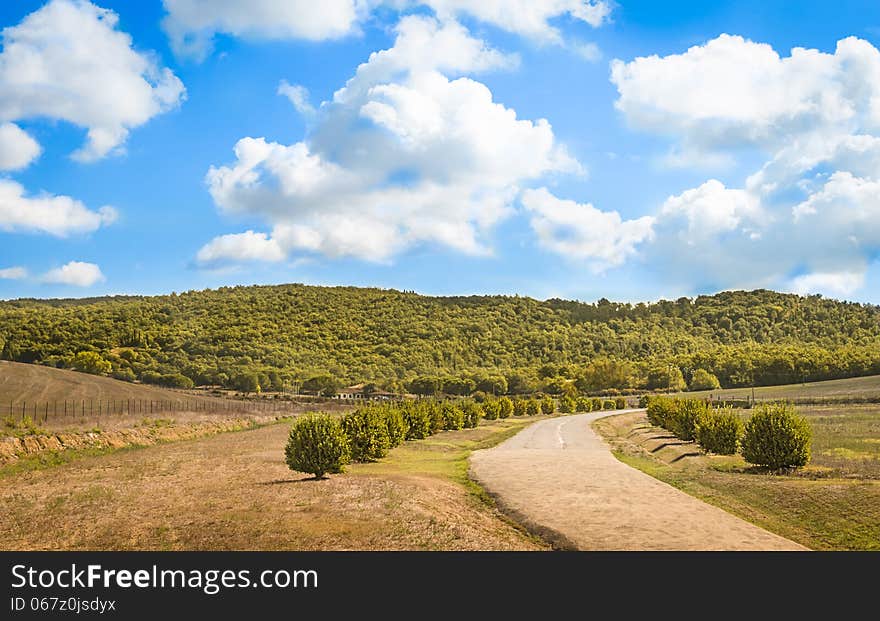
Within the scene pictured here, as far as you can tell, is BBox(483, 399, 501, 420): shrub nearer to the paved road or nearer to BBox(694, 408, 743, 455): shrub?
BBox(694, 408, 743, 455): shrub

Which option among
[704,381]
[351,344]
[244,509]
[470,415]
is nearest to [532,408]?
[470,415]

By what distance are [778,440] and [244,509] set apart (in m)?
19.3

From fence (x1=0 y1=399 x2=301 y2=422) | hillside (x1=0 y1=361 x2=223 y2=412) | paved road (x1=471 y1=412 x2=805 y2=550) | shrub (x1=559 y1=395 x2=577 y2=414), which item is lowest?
shrub (x1=559 y1=395 x2=577 y2=414)

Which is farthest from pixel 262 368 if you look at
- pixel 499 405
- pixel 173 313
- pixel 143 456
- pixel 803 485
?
pixel 803 485

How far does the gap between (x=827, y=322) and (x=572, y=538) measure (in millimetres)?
214838

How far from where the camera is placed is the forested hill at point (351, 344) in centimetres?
11044

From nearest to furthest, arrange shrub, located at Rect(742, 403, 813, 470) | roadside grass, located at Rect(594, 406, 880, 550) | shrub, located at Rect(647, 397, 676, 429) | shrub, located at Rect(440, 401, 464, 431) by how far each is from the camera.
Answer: roadside grass, located at Rect(594, 406, 880, 550)
shrub, located at Rect(742, 403, 813, 470)
shrub, located at Rect(647, 397, 676, 429)
shrub, located at Rect(440, 401, 464, 431)

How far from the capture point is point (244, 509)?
16.1 m

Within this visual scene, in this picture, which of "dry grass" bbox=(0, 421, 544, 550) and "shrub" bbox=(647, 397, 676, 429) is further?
"shrub" bbox=(647, 397, 676, 429)

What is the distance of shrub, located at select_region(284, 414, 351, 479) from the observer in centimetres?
2188

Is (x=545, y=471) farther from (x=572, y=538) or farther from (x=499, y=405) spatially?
(x=499, y=405)

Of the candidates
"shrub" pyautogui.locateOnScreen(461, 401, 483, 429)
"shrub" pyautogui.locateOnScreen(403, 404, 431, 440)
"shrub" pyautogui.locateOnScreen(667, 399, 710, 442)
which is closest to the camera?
"shrub" pyautogui.locateOnScreen(667, 399, 710, 442)
